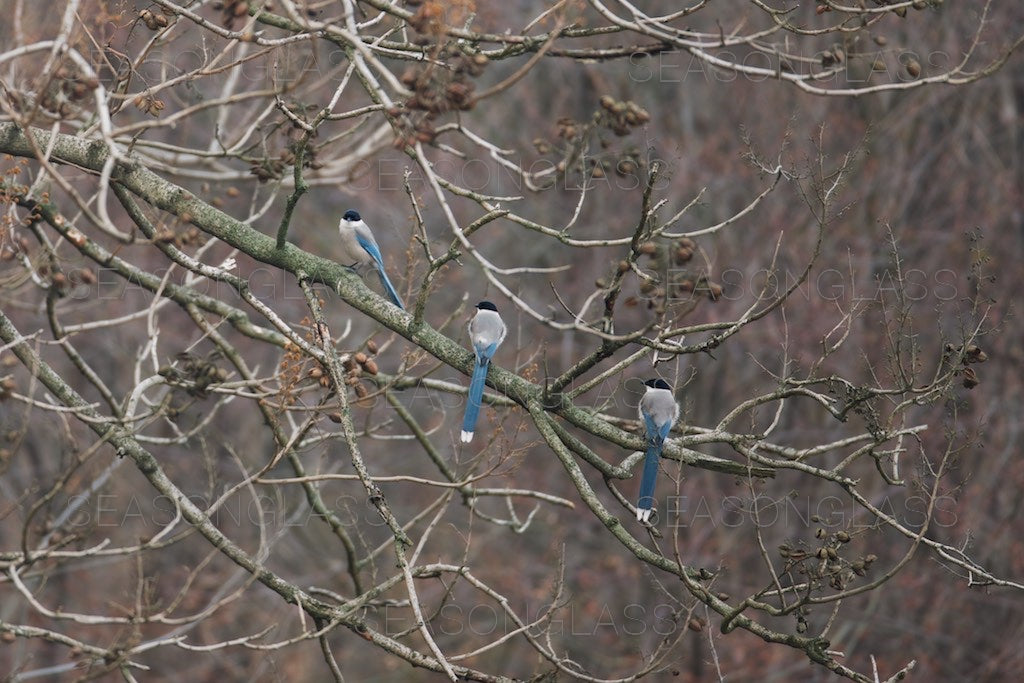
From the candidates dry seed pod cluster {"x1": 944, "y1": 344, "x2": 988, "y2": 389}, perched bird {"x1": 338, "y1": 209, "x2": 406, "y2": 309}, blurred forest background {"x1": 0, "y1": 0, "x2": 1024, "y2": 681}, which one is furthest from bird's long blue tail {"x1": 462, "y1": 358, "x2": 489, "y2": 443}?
blurred forest background {"x1": 0, "y1": 0, "x2": 1024, "y2": 681}

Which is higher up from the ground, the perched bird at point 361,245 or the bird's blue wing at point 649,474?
the perched bird at point 361,245

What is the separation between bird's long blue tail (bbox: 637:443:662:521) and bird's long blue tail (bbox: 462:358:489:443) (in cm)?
80

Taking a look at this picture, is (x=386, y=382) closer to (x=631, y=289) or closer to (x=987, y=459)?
(x=631, y=289)

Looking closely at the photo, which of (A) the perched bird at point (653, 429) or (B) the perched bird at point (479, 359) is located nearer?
(A) the perched bird at point (653, 429)

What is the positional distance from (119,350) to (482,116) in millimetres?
5591

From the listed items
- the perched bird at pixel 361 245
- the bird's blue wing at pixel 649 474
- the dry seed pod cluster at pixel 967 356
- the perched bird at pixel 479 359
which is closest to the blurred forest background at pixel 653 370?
the perched bird at pixel 361 245

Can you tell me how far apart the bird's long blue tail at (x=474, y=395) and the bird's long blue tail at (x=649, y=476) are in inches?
31.4

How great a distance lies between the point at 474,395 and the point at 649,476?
865 mm

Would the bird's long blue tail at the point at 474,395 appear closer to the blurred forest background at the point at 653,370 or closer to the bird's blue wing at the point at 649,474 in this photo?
the bird's blue wing at the point at 649,474

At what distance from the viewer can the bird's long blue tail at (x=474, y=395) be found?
4961 millimetres

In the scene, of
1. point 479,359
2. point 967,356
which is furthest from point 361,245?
point 967,356

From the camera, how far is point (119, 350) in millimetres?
14070

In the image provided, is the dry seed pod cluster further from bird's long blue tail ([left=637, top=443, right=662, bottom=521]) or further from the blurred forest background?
the blurred forest background

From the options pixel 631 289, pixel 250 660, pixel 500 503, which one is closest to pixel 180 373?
pixel 631 289
